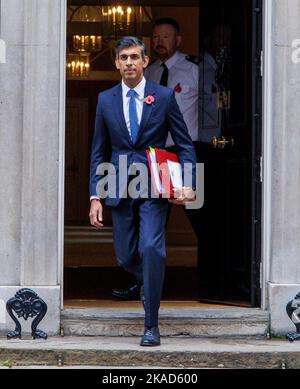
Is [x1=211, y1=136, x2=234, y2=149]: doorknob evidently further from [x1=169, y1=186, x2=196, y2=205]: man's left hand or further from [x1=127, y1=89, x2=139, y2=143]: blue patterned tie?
[x1=169, y1=186, x2=196, y2=205]: man's left hand

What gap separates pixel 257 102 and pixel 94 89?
10.3 m

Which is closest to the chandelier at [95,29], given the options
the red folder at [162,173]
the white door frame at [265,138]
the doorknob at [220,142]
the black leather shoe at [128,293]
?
the doorknob at [220,142]

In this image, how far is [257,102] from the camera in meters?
8.84

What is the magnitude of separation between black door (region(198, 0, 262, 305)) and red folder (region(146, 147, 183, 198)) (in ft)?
3.83

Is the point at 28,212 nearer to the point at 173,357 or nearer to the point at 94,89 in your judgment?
the point at 173,357

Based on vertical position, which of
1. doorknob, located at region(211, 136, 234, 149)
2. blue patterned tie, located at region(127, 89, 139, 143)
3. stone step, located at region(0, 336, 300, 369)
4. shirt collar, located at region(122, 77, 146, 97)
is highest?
shirt collar, located at region(122, 77, 146, 97)

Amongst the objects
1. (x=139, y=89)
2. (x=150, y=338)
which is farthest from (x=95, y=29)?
(x=150, y=338)

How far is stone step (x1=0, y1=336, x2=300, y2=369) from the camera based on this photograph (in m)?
7.88

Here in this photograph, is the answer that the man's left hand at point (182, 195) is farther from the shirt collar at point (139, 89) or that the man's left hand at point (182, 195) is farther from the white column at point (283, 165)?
the white column at point (283, 165)

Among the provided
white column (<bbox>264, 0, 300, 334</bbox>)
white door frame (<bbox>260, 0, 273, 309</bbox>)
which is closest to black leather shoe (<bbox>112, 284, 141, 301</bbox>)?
white door frame (<bbox>260, 0, 273, 309</bbox>)

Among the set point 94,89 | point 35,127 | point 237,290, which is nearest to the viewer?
point 35,127

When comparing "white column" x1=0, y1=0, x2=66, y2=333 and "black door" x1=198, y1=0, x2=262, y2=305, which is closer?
"white column" x1=0, y1=0, x2=66, y2=333

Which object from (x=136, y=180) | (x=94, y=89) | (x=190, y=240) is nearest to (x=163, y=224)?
(x=136, y=180)

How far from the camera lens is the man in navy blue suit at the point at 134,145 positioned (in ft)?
26.1
